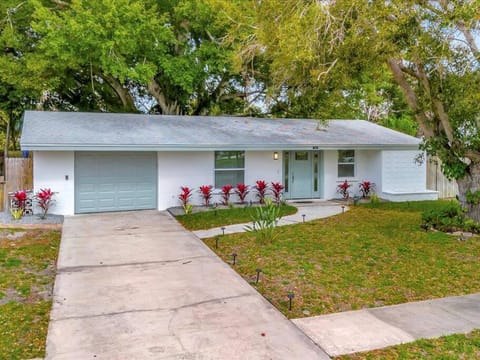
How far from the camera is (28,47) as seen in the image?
1731 cm

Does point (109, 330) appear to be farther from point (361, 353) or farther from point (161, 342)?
point (361, 353)

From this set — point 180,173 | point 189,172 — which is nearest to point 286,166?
point 189,172

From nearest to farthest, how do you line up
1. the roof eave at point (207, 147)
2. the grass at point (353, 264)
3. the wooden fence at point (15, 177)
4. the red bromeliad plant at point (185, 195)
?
the grass at point (353, 264), the roof eave at point (207, 147), the wooden fence at point (15, 177), the red bromeliad plant at point (185, 195)

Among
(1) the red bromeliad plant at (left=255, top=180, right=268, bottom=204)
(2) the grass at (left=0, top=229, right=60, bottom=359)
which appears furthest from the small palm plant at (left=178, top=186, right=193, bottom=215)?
(2) the grass at (left=0, top=229, right=60, bottom=359)

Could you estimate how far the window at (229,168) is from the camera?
1335cm

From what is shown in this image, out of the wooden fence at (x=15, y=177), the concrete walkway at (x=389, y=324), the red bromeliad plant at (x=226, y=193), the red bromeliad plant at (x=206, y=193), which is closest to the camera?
the concrete walkway at (x=389, y=324)

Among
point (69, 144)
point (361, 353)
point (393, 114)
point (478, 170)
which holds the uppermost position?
point (393, 114)

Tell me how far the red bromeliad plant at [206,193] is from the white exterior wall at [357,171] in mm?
4686

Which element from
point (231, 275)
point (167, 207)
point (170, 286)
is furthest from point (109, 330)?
point (167, 207)

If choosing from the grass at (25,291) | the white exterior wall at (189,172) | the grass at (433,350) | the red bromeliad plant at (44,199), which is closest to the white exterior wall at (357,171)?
the white exterior wall at (189,172)

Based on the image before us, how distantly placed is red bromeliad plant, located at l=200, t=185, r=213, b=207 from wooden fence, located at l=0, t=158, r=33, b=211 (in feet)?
16.5

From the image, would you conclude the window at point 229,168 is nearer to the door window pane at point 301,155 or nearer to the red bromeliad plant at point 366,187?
the door window pane at point 301,155

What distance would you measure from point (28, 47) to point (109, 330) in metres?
17.0

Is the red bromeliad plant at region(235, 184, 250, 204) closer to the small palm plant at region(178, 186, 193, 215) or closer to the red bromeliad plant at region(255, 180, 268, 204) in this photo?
the red bromeliad plant at region(255, 180, 268, 204)
